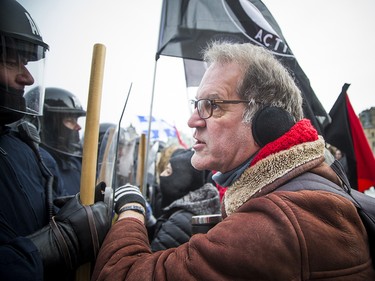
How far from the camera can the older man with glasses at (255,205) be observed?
0.85 m

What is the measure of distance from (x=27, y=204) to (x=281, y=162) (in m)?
1.33

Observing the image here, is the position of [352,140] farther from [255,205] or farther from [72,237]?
[72,237]

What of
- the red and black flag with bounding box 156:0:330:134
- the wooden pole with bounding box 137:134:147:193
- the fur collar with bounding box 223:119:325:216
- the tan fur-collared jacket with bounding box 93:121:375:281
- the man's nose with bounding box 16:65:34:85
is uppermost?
the red and black flag with bounding box 156:0:330:134

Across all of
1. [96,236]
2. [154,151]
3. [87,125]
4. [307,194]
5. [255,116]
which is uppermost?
[255,116]

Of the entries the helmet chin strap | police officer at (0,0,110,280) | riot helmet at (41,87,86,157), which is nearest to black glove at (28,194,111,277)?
police officer at (0,0,110,280)

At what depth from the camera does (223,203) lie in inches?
57.3

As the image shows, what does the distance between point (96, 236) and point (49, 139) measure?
267cm

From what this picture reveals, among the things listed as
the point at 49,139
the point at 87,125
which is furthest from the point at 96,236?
the point at 49,139

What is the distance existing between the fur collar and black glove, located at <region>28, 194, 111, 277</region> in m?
0.71

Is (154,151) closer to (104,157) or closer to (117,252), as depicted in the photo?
(104,157)

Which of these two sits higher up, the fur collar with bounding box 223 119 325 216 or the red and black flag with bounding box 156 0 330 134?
the red and black flag with bounding box 156 0 330 134

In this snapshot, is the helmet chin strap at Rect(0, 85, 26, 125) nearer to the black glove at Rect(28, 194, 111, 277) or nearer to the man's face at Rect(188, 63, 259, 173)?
the black glove at Rect(28, 194, 111, 277)

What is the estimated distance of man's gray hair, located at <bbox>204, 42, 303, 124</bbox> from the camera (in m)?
1.42

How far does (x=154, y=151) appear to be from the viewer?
5352 mm
